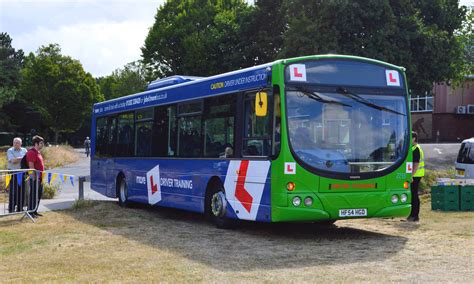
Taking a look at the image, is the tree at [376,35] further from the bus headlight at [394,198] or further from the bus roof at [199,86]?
the bus headlight at [394,198]

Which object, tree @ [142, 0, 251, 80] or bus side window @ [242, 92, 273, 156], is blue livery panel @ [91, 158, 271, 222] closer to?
bus side window @ [242, 92, 273, 156]

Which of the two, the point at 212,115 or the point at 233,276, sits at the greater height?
the point at 212,115

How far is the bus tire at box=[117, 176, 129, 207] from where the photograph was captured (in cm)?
1733

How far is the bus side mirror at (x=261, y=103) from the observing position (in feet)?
35.5

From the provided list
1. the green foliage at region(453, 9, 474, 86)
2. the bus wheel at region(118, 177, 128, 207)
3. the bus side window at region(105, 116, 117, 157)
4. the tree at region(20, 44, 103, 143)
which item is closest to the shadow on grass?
the bus wheel at region(118, 177, 128, 207)

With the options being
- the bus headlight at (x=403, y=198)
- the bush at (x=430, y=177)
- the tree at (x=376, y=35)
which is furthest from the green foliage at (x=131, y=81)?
the bus headlight at (x=403, y=198)

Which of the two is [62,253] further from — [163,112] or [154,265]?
[163,112]

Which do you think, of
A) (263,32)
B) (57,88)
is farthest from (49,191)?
(57,88)

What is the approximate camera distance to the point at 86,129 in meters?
95.7

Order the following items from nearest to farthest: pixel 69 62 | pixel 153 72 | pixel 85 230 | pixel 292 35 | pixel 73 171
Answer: pixel 85 230 < pixel 292 35 < pixel 73 171 < pixel 153 72 < pixel 69 62

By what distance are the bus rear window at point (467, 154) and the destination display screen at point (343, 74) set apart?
10.5m

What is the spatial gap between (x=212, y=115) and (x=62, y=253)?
13.9 feet

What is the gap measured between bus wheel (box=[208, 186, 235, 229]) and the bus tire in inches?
198

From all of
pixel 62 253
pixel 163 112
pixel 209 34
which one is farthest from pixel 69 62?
pixel 62 253
